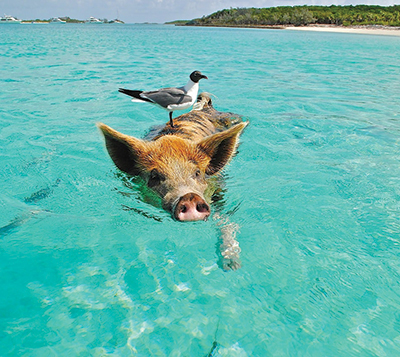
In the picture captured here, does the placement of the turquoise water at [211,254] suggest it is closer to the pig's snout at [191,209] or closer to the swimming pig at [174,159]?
the swimming pig at [174,159]

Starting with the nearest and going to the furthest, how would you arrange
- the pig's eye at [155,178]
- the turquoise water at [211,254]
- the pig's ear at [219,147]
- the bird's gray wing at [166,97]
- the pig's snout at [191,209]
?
the turquoise water at [211,254]
the pig's snout at [191,209]
the pig's eye at [155,178]
the pig's ear at [219,147]
the bird's gray wing at [166,97]

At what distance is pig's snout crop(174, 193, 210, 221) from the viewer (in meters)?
3.63

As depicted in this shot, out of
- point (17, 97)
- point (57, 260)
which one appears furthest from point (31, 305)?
point (17, 97)

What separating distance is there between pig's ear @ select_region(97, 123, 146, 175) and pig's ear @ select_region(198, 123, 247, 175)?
2.84 ft

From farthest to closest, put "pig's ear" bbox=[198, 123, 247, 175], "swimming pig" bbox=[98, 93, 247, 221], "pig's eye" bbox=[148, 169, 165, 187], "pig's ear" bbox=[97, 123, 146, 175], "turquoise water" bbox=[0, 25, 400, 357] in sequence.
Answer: "pig's ear" bbox=[198, 123, 247, 175]
"pig's ear" bbox=[97, 123, 146, 175]
"pig's eye" bbox=[148, 169, 165, 187]
"swimming pig" bbox=[98, 93, 247, 221]
"turquoise water" bbox=[0, 25, 400, 357]

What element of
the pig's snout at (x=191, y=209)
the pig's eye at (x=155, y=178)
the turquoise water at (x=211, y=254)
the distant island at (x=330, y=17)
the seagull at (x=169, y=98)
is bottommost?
the distant island at (x=330, y=17)

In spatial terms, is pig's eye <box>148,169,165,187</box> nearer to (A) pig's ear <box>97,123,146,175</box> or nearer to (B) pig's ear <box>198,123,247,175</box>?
(A) pig's ear <box>97,123,146,175</box>

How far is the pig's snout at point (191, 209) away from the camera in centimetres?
363

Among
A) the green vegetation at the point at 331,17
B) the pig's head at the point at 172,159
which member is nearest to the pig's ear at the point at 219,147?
the pig's head at the point at 172,159

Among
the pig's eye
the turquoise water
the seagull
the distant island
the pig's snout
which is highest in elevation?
the seagull

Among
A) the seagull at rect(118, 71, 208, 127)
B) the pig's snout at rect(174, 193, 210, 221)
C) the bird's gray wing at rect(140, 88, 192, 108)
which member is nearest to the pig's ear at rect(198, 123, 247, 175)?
the pig's snout at rect(174, 193, 210, 221)

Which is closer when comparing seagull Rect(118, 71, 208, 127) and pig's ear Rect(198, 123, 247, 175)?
pig's ear Rect(198, 123, 247, 175)

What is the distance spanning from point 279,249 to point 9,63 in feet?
71.8

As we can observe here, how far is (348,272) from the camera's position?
3.88m
